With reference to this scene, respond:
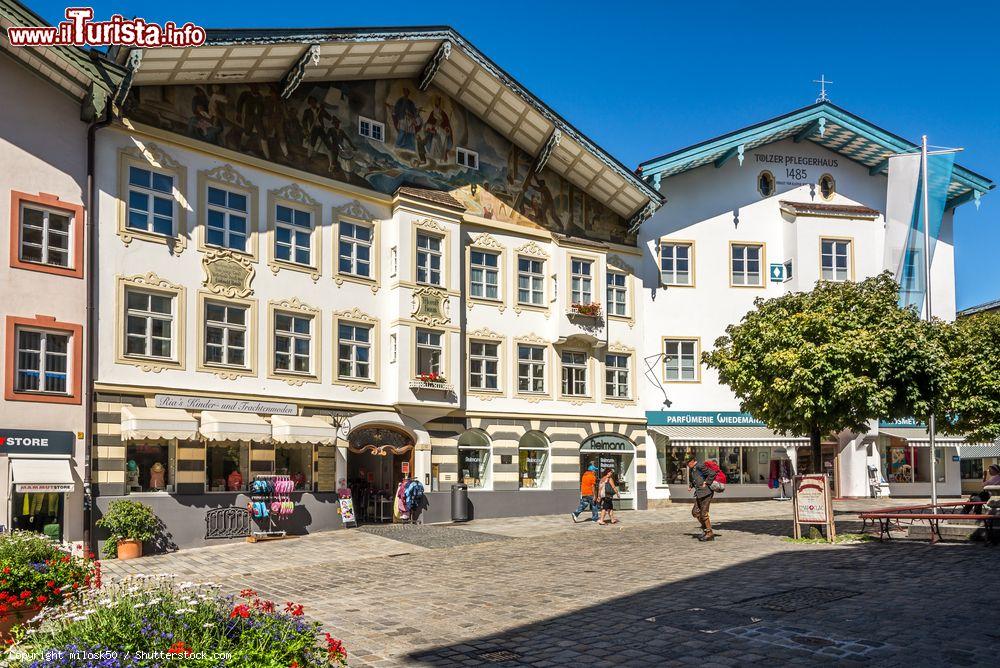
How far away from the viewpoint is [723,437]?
36.3 m

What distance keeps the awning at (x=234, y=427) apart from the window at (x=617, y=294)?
48.1 feet

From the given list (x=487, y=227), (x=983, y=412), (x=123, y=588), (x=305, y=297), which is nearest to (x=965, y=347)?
(x=983, y=412)

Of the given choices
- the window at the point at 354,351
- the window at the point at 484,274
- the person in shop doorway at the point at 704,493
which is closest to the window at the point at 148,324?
the window at the point at 354,351

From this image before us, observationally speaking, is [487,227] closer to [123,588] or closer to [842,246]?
[842,246]

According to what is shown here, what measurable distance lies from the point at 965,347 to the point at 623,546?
378 inches

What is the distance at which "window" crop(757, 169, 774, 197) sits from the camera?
38594 millimetres

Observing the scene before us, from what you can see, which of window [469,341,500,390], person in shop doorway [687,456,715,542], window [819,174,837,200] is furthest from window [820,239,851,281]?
person in shop doorway [687,456,715,542]

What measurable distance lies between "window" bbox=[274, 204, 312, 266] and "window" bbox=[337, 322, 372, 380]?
2401mm

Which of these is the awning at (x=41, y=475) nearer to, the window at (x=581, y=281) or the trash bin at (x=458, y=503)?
the trash bin at (x=458, y=503)

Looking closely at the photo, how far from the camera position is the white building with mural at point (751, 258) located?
1441 inches

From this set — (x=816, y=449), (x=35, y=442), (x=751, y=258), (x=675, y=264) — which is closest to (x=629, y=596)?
(x=816, y=449)

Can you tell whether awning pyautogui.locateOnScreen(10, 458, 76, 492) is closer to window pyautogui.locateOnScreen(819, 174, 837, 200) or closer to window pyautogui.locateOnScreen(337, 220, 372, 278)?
window pyautogui.locateOnScreen(337, 220, 372, 278)

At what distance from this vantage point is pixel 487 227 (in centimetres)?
3256

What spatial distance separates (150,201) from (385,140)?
26.5 feet
